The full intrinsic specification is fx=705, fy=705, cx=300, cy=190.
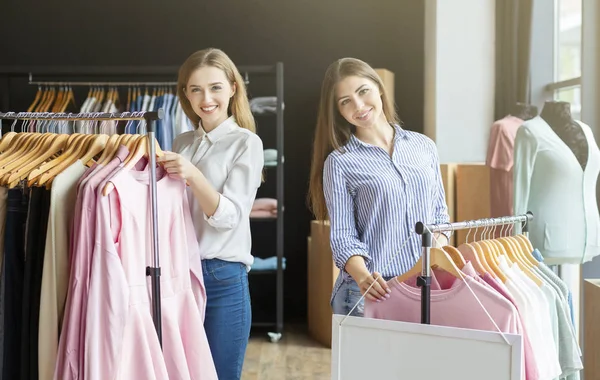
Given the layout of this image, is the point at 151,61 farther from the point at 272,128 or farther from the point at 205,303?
the point at 205,303

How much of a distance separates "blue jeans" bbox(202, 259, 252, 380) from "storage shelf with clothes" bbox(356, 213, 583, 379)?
47 cm

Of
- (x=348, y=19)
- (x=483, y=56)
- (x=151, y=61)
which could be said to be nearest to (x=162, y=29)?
(x=151, y=61)

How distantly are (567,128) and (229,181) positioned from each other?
5.09ft

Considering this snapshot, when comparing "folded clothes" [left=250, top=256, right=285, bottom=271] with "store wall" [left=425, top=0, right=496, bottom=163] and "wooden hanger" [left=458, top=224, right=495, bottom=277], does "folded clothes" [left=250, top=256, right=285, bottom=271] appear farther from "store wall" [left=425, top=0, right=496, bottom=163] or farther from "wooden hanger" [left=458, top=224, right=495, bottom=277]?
"wooden hanger" [left=458, top=224, right=495, bottom=277]

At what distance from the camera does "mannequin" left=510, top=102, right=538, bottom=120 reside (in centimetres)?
321

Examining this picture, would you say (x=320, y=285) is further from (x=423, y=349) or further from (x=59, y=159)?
(x=423, y=349)

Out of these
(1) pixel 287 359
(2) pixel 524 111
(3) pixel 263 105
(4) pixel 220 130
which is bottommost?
(1) pixel 287 359

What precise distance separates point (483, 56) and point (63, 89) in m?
2.78

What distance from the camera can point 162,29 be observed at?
5.04 m

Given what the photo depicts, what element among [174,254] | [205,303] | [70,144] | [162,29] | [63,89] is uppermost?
[162,29]

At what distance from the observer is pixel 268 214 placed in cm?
455

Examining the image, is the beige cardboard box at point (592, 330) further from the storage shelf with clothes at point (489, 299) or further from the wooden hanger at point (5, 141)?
the wooden hanger at point (5, 141)

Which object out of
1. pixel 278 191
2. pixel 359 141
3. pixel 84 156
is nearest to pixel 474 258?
pixel 359 141

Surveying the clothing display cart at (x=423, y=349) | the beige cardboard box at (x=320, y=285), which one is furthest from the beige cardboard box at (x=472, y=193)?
the clothing display cart at (x=423, y=349)
